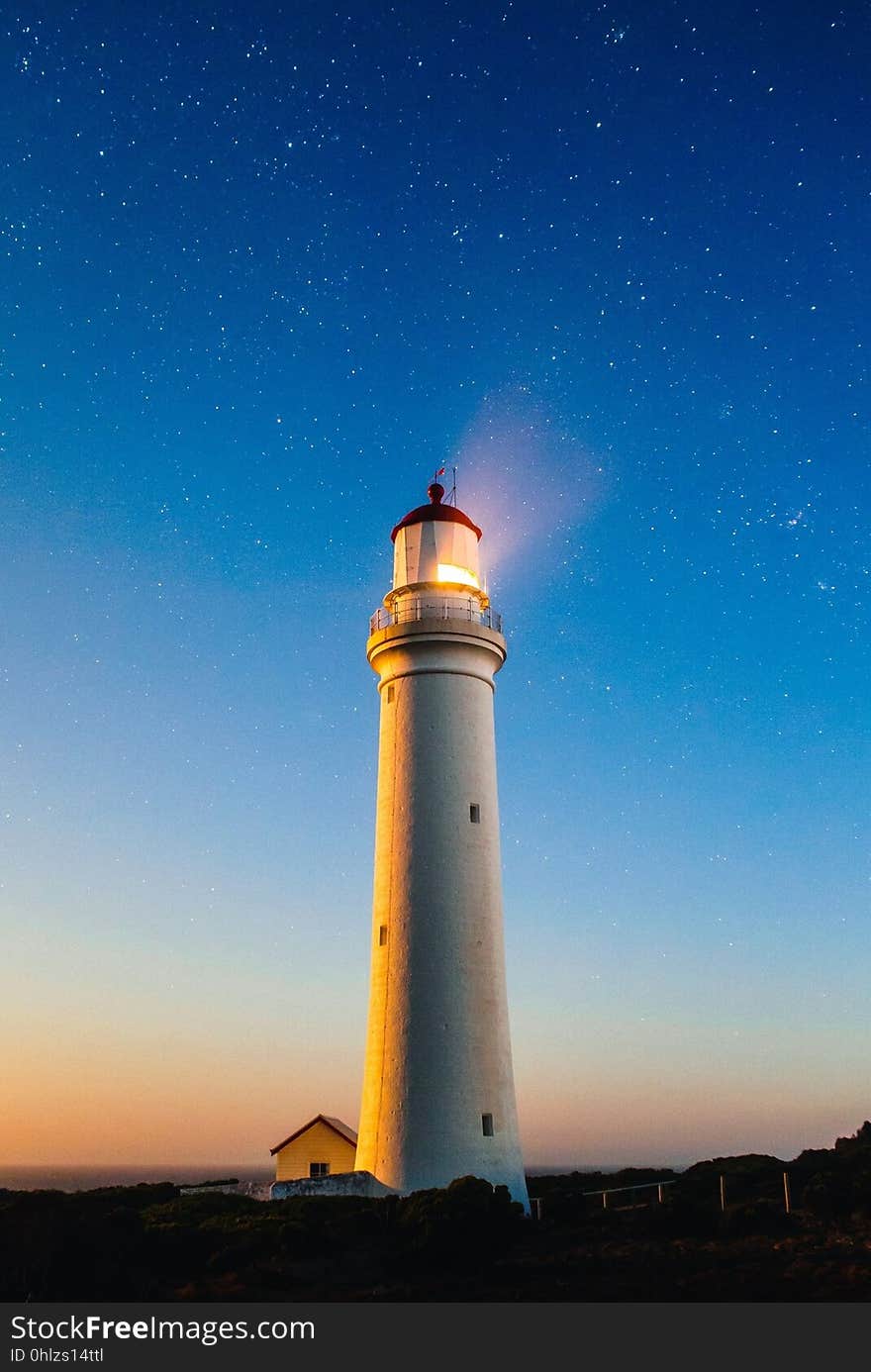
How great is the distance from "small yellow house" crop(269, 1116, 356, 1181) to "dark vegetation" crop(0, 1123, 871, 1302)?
132 inches

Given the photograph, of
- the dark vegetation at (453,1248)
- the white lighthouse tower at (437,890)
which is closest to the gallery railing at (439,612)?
the white lighthouse tower at (437,890)

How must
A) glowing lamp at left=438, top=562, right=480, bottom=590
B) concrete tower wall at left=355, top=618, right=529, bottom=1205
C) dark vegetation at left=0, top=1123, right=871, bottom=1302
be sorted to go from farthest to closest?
glowing lamp at left=438, top=562, right=480, bottom=590
concrete tower wall at left=355, top=618, right=529, bottom=1205
dark vegetation at left=0, top=1123, right=871, bottom=1302

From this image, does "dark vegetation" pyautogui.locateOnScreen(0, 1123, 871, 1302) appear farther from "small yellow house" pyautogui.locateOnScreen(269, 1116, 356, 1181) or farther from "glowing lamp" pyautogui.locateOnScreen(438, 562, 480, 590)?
"glowing lamp" pyautogui.locateOnScreen(438, 562, 480, 590)

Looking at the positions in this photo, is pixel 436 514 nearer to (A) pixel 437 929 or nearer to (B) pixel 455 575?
(B) pixel 455 575

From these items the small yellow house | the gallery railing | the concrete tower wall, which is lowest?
the small yellow house

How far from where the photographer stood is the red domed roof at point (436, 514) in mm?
28797

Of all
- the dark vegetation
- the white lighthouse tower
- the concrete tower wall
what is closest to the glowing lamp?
the white lighthouse tower

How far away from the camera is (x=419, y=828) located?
25.8 meters

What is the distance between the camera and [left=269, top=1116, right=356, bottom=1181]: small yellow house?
1130 inches

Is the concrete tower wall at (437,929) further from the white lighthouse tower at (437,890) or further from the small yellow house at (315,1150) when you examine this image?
the small yellow house at (315,1150)
